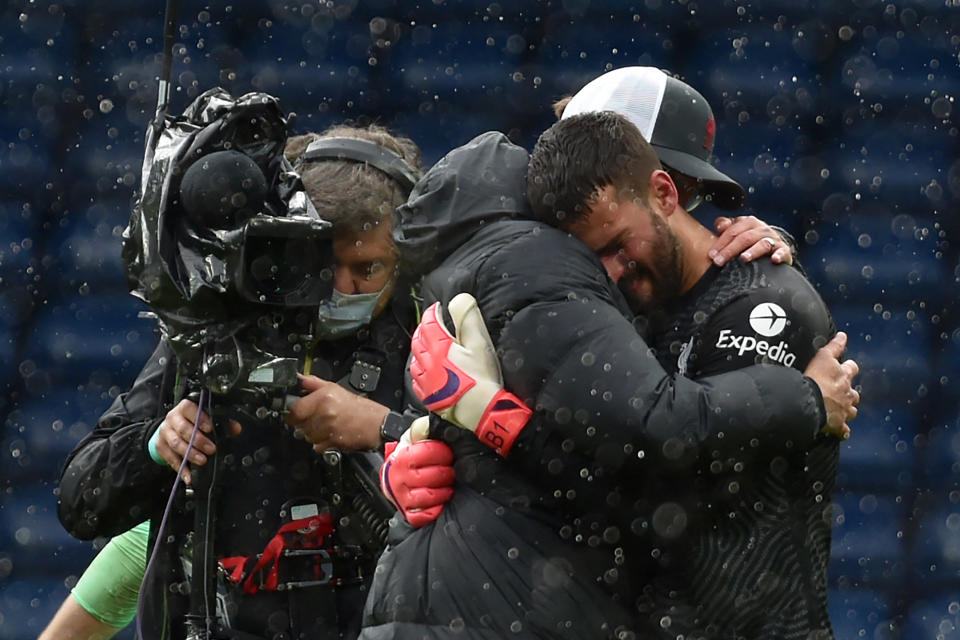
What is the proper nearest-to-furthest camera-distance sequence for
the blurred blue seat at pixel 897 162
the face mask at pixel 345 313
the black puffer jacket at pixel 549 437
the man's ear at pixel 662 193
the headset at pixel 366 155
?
the black puffer jacket at pixel 549 437 < the man's ear at pixel 662 193 < the face mask at pixel 345 313 < the headset at pixel 366 155 < the blurred blue seat at pixel 897 162

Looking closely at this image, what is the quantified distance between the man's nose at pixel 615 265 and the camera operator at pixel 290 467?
1.87ft

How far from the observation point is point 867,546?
4.71m

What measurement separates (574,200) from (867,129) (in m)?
2.49

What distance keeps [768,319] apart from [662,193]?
0.94 feet

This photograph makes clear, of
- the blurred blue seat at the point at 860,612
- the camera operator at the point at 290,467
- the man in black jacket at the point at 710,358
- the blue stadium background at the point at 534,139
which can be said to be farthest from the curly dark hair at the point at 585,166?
the blurred blue seat at the point at 860,612

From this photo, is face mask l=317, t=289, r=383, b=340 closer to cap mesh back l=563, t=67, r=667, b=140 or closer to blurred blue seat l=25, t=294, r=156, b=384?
cap mesh back l=563, t=67, r=667, b=140

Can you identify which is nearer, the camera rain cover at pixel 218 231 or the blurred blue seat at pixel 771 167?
the camera rain cover at pixel 218 231

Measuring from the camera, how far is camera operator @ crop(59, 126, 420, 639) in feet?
9.31

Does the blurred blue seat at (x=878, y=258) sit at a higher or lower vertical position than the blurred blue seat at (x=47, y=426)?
higher

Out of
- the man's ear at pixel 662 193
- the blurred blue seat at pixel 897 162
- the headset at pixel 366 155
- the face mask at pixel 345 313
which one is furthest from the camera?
the blurred blue seat at pixel 897 162

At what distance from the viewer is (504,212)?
8.15ft

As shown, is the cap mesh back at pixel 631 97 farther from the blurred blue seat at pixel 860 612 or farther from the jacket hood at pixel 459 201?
the blurred blue seat at pixel 860 612

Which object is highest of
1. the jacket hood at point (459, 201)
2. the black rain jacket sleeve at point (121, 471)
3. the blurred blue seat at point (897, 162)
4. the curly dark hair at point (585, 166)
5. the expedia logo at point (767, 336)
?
the curly dark hair at point (585, 166)

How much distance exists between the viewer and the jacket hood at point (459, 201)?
2492 mm
